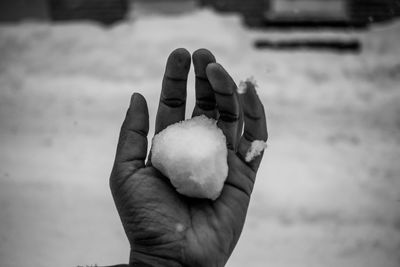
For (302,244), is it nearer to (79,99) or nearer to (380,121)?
(380,121)

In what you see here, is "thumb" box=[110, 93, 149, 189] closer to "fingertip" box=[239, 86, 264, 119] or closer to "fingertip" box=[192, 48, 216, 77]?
"fingertip" box=[192, 48, 216, 77]

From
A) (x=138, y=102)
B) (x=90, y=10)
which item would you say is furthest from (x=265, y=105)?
(x=90, y=10)

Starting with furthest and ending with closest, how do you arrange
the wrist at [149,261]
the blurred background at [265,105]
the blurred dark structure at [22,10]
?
the blurred dark structure at [22,10], the blurred background at [265,105], the wrist at [149,261]

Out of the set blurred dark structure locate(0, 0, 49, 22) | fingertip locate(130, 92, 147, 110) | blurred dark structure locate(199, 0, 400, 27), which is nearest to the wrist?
fingertip locate(130, 92, 147, 110)

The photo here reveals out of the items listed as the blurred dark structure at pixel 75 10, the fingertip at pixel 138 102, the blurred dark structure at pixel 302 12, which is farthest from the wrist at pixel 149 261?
the blurred dark structure at pixel 75 10

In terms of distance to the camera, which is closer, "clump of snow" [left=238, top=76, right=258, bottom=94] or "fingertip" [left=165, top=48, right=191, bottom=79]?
"clump of snow" [left=238, top=76, right=258, bottom=94]

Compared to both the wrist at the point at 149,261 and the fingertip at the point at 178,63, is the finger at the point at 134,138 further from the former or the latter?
the wrist at the point at 149,261
